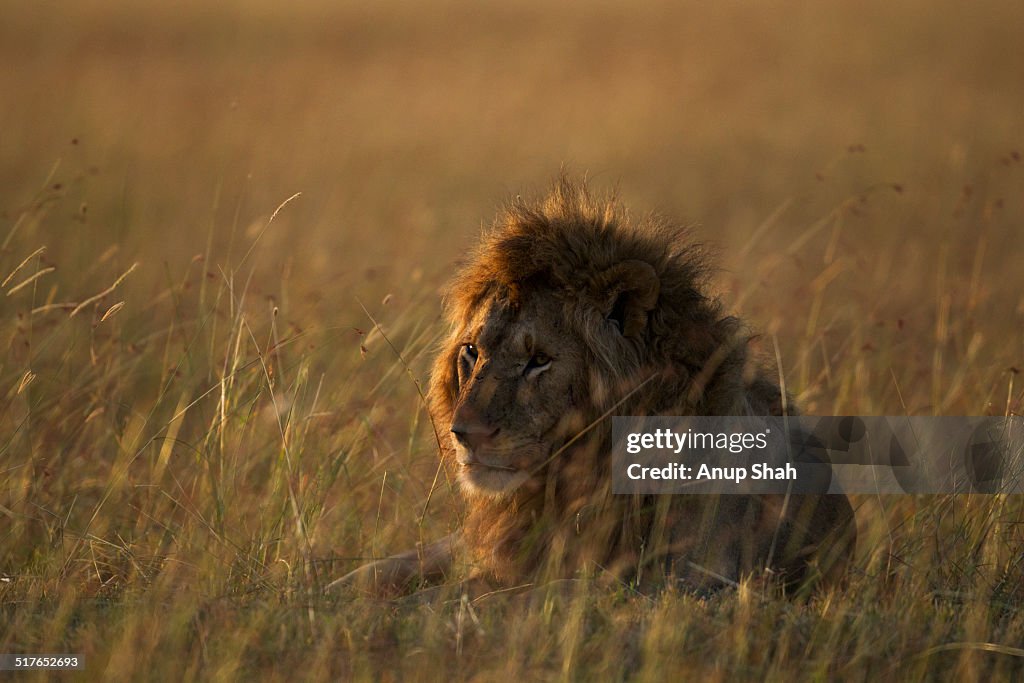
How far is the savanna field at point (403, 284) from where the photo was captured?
4.10 m

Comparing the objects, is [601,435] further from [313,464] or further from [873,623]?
[313,464]

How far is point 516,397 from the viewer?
4.59m

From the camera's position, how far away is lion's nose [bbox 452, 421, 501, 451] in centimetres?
446

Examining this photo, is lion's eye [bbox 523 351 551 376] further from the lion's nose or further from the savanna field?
the savanna field

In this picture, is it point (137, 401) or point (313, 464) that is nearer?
point (313, 464)

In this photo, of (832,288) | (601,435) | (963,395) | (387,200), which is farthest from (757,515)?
(387,200)

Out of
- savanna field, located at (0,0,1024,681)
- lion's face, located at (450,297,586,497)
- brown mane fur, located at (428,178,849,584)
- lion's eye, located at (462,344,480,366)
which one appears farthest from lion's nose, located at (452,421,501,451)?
savanna field, located at (0,0,1024,681)

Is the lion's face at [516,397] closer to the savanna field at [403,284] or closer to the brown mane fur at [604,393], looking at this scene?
the brown mane fur at [604,393]

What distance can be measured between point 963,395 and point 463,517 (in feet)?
12.4

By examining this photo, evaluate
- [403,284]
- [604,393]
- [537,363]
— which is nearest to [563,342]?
[537,363]

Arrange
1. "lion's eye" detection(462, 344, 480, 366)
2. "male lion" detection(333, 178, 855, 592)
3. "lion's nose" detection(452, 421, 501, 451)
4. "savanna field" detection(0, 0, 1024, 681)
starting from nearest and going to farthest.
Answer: "savanna field" detection(0, 0, 1024, 681) → "lion's nose" detection(452, 421, 501, 451) → "male lion" detection(333, 178, 855, 592) → "lion's eye" detection(462, 344, 480, 366)

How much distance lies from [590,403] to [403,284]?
6.21 meters

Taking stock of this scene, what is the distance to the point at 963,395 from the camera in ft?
25.7

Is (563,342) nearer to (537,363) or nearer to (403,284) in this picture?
(537,363)
